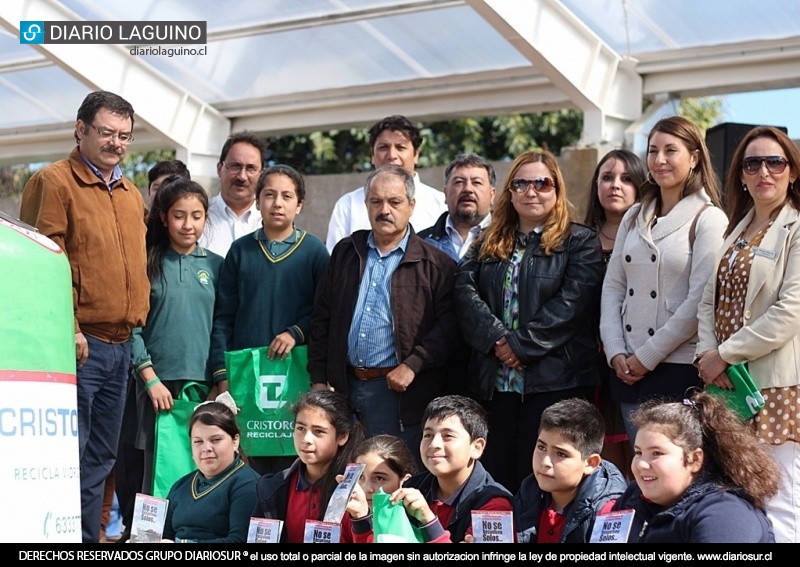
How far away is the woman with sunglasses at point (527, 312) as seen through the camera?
5.19m

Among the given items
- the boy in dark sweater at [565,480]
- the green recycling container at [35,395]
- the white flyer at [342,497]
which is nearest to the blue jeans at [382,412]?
the boy in dark sweater at [565,480]

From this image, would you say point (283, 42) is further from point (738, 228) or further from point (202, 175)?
point (738, 228)

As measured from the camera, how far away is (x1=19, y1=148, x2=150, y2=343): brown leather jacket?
17.6ft

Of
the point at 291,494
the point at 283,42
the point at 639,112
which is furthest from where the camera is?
the point at 283,42

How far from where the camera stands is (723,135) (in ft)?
22.1

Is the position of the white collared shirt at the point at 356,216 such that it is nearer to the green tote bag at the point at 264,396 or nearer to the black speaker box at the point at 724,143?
the green tote bag at the point at 264,396

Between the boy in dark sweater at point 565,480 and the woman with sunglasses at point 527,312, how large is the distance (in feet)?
1.88

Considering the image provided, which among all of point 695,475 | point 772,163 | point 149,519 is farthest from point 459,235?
point 695,475

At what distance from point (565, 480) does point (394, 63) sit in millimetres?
5391

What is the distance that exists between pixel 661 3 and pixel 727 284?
3.56m

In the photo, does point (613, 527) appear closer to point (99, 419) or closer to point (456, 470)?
point (456, 470)

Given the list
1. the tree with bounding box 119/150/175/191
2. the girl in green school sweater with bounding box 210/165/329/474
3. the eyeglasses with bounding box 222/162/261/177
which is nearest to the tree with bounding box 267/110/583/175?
the tree with bounding box 119/150/175/191

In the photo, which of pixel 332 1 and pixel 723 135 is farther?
pixel 332 1

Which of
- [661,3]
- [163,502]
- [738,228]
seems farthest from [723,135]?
[163,502]
